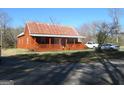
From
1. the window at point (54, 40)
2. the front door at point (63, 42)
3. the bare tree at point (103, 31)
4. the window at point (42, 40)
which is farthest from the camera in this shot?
the front door at point (63, 42)

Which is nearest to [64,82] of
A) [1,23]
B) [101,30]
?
[101,30]

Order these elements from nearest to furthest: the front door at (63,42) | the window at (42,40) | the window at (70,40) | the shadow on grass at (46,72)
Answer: the shadow on grass at (46,72) → the window at (42,40) → the front door at (63,42) → the window at (70,40)

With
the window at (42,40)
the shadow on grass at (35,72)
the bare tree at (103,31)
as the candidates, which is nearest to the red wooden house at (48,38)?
the window at (42,40)

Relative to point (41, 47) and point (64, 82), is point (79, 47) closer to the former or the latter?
point (41, 47)

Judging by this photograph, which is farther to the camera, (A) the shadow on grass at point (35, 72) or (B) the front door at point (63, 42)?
(B) the front door at point (63, 42)

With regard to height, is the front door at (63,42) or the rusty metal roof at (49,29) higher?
the rusty metal roof at (49,29)

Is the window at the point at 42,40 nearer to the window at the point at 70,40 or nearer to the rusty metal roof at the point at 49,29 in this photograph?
the rusty metal roof at the point at 49,29

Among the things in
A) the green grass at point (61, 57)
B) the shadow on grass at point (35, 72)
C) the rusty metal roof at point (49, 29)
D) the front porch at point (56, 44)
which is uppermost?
the rusty metal roof at point (49, 29)

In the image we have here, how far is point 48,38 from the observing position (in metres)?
44.7

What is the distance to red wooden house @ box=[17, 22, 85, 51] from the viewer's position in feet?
142

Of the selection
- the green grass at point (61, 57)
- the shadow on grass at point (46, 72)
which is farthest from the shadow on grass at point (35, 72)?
the green grass at point (61, 57)

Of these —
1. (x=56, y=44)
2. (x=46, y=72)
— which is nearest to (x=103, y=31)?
(x=56, y=44)

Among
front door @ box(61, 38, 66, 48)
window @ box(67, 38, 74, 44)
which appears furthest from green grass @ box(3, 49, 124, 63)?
window @ box(67, 38, 74, 44)

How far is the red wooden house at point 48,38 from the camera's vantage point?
1699 inches
